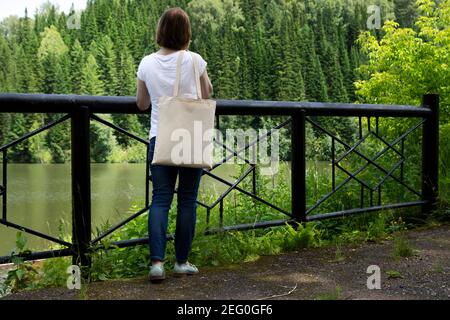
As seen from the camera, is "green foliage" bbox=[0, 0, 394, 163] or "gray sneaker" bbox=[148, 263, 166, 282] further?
"green foliage" bbox=[0, 0, 394, 163]

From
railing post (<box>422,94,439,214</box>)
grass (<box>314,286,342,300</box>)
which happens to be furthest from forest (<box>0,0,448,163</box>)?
grass (<box>314,286,342,300</box>)

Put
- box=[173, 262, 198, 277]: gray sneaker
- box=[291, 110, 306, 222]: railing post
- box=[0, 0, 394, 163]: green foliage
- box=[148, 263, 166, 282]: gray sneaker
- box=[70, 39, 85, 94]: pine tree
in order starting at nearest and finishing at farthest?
box=[148, 263, 166, 282]: gray sneaker < box=[173, 262, 198, 277]: gray sneaker < box=[291, 110, 306, 222]: railing post < box=[0, 0, 394, 163]: green foliage < box=[70, 39, 85, 94]: pine tree

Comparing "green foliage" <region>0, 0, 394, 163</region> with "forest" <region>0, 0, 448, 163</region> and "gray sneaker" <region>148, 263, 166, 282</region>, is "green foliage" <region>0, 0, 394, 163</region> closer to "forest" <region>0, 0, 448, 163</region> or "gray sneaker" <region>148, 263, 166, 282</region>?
"forest" <region>0, 0, 448, 163</region>

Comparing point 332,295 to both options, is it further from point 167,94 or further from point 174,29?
point 174,29

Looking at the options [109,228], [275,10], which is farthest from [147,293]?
[275,10]

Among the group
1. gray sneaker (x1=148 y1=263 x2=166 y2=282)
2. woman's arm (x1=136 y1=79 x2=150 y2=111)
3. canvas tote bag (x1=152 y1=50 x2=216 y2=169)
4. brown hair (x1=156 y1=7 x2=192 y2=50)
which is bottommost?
gray sneaker (x1=148 y1=263 x2=166 y2=282)

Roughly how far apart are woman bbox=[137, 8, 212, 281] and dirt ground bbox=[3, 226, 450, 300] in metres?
0.24

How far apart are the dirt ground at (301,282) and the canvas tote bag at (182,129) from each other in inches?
30.8

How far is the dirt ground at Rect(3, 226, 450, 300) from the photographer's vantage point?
3773mm

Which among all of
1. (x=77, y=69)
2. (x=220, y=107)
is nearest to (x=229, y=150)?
(x=220, y=107)

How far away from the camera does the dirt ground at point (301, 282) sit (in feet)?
12.4

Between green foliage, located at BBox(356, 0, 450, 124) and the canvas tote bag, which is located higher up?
green foliage, located at BBox(356, 0, 450, 124)
